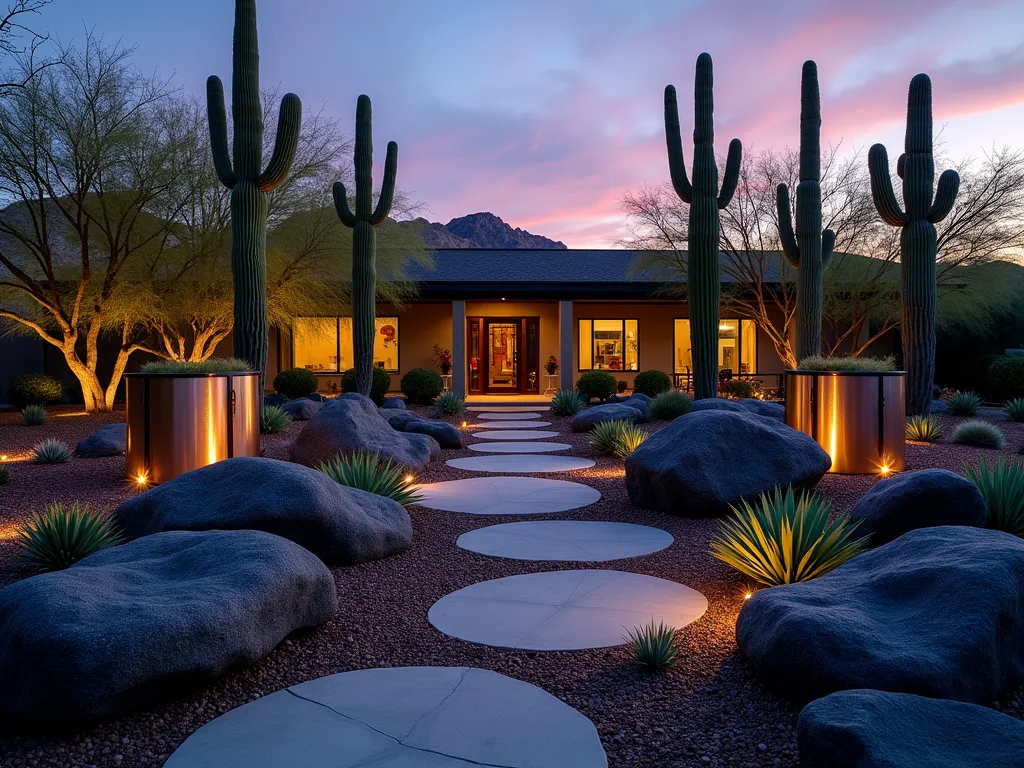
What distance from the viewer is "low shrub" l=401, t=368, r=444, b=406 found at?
1870 cm

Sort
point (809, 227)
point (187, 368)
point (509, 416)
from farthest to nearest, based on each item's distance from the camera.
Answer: point (509, 416) → point (809, 227) → point (187, 368)

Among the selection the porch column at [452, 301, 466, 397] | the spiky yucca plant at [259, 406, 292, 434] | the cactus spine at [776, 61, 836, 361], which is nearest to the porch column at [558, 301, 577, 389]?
the porch column at [452, 301, 466, 397]

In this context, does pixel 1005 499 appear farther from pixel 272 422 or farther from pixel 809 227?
pixel 272 422

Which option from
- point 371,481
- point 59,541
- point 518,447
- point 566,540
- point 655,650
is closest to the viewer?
point 655,650

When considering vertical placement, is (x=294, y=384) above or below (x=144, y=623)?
above

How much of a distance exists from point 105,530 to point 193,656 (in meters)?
2.61

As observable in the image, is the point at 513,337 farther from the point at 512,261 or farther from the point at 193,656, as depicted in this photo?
the point at 193,656

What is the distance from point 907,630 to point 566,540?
3150 millimetres

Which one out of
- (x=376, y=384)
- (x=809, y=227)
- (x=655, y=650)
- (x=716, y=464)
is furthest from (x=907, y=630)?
(x=376, y=384)

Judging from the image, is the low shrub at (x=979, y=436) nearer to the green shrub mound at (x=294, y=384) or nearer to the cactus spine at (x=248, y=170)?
the cactus spine at (x=248, y=170)

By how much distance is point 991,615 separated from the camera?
9.50 ft

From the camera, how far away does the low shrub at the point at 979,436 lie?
1103 centimetres

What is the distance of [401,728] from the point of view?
277cm

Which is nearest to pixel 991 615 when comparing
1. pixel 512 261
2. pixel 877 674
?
pixel 877 674
